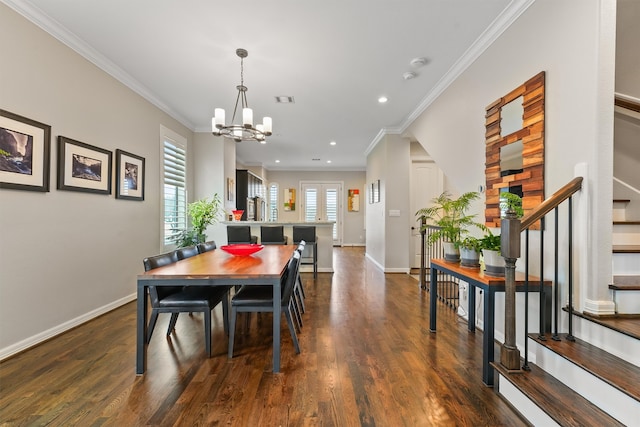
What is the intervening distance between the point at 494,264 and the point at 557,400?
83cm

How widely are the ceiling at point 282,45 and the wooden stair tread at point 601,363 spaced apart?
96.6 inches

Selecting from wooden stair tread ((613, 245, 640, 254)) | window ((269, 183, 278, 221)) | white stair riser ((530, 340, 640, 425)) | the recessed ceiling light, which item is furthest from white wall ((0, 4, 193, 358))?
window ((269, 183, 278, 221))

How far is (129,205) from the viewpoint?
3668 mm

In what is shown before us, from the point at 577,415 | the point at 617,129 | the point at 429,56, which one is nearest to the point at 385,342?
the point at 577,415

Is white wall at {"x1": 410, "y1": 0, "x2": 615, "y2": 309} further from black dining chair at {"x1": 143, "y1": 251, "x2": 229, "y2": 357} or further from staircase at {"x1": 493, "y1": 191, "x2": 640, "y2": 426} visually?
black dining chair at {"x1": 143, "y1": 251, "x2": 229, "y2": 357}

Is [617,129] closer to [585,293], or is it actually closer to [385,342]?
[585,293]

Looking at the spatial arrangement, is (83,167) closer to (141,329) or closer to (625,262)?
(141,329)

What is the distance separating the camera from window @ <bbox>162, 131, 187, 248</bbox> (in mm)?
4496

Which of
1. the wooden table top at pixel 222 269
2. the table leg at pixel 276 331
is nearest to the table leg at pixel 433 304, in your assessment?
the wooden table top at pixel 222 269

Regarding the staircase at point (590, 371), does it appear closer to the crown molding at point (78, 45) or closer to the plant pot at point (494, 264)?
the plant pot at point (494, 264)

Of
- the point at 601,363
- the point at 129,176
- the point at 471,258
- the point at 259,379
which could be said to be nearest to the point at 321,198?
the point at 129,176

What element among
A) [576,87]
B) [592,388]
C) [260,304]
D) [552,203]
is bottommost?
[592,388]

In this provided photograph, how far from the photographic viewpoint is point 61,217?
2682 mm

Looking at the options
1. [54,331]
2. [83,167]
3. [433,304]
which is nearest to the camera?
[54,331]
